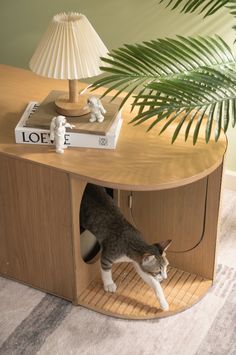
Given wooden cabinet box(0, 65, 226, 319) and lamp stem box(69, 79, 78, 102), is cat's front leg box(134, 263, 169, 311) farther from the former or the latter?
lamp stem box(69, 79, 78, 102)

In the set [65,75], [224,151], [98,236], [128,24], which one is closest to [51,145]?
[65,75]

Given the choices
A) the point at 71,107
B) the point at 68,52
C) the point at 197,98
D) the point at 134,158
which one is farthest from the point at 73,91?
the point at 197,98

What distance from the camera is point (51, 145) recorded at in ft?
5.44

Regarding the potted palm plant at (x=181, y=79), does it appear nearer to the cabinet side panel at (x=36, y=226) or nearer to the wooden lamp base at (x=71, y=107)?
the wooden lamp base at (x=71, y=107)

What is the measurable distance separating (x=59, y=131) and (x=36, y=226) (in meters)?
0.30

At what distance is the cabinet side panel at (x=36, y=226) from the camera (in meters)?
1.62

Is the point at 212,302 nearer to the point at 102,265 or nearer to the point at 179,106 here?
the point at 102,265

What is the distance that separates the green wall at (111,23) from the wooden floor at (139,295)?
1.89 ft

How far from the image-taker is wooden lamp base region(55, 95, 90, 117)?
1.67 meters

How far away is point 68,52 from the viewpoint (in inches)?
60.9

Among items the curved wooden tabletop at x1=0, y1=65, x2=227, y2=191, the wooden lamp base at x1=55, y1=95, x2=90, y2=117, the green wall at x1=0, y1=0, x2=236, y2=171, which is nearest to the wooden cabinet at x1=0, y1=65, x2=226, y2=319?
the curved wooden tabletop at x1=0, y1=65, x2=227, y2=191

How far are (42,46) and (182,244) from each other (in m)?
0.75

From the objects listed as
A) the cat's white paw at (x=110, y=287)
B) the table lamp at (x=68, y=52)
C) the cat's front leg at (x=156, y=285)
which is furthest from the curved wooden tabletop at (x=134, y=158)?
the cat's white paw at (x=110, y=287)

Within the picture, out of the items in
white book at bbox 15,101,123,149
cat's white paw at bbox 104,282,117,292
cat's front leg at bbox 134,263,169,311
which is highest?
white book at bbox 15,101,123,149
